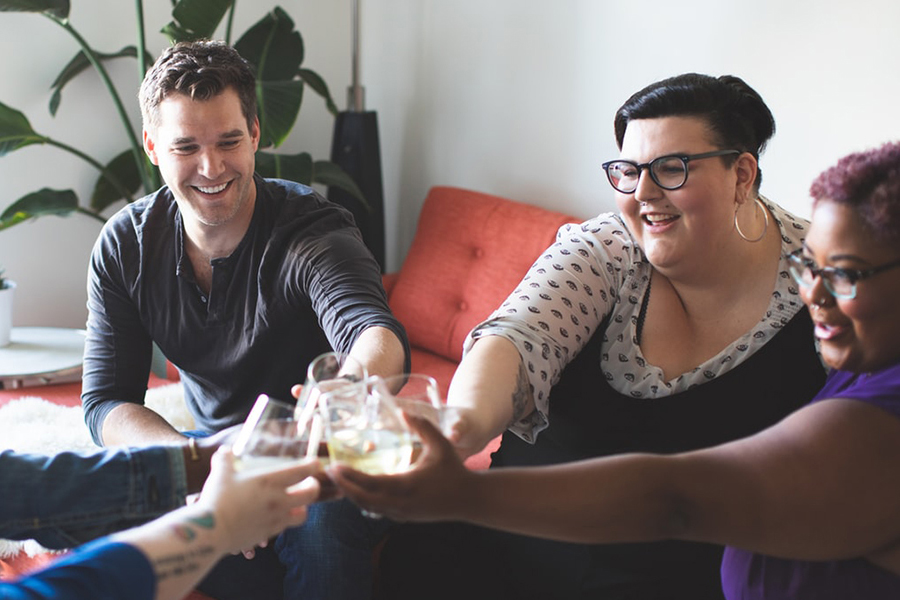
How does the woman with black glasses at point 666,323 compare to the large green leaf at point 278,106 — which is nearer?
the woman with black glasses at point 666,323

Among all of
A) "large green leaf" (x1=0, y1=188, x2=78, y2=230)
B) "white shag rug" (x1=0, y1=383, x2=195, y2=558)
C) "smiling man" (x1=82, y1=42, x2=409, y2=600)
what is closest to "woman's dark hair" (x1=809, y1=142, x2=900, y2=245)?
"smiling man" (x1=82, y1=42, x2=409, y2=600)

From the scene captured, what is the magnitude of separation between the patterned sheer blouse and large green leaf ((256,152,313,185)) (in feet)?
5.45

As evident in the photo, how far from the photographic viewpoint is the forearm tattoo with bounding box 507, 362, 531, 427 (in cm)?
148

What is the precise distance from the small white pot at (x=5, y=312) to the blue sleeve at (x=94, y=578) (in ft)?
7.30

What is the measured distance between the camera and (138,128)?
3.62 meters

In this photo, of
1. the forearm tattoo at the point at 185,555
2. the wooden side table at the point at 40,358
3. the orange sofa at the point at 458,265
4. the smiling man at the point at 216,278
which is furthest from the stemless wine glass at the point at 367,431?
the wooden side table at the point at 40,358

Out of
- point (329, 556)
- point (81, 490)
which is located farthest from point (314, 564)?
point (81, 490)

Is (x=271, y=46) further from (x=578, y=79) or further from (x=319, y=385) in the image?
(x=319, y=385)

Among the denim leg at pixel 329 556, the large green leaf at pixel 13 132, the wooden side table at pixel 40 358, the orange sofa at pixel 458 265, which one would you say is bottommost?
the wooden side table at pixel 40 358

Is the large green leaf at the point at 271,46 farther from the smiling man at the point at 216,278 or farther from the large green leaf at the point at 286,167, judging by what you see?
the smiling man at the point at 216,278

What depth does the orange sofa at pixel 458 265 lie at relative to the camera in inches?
115

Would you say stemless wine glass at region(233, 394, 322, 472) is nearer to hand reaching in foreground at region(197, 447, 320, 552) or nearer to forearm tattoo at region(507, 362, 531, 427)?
hand reaching in foreground at region(197, 447, 320, 552)

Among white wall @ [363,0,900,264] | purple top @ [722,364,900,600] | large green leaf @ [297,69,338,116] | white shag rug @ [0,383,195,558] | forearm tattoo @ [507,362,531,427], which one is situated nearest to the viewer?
purple top @ [722,364,900,600]

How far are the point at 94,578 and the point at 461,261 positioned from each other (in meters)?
2.25
